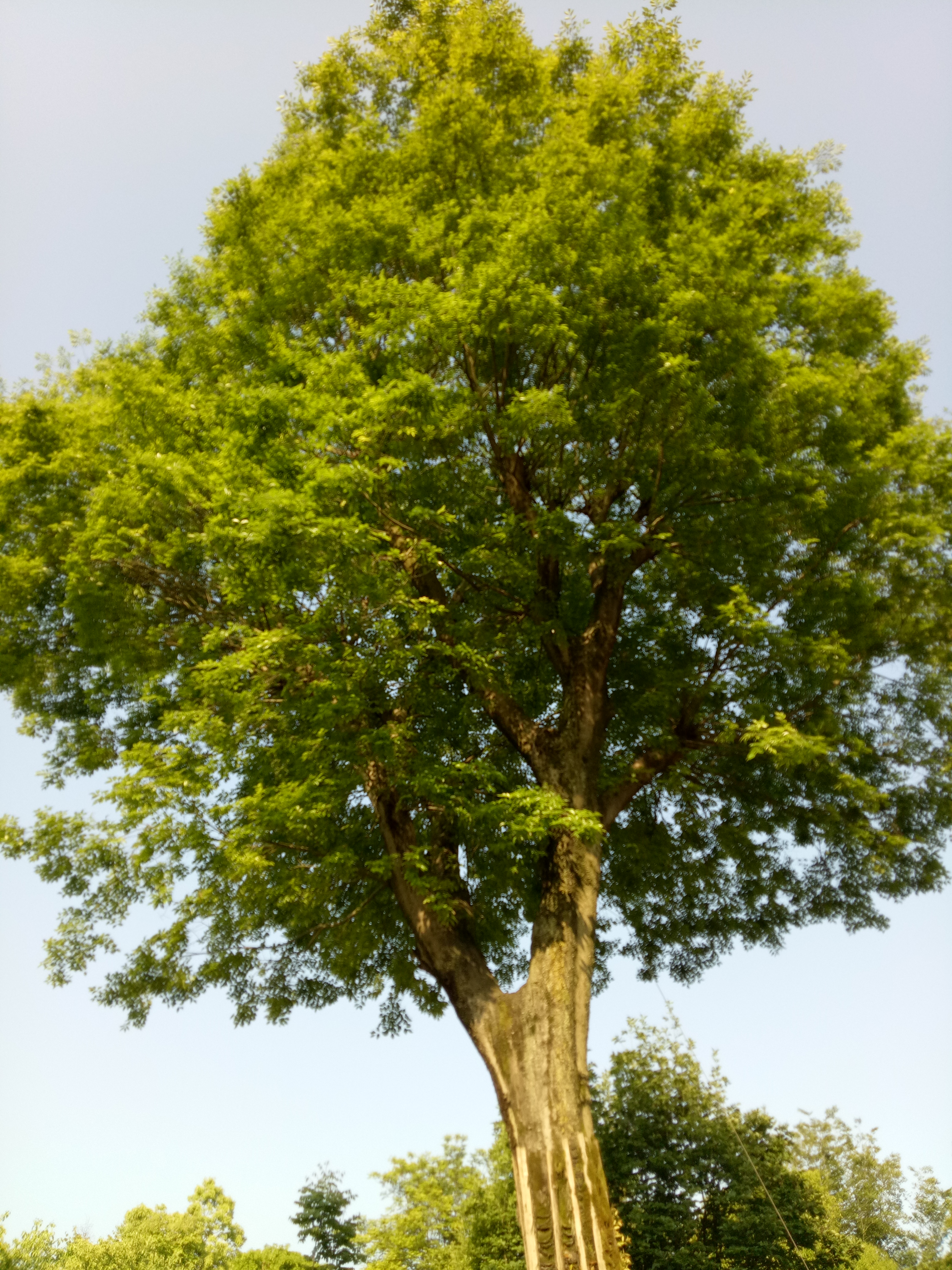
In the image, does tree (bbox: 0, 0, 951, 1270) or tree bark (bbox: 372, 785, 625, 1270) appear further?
tree (bbox: 0, 0, 951, 1270)

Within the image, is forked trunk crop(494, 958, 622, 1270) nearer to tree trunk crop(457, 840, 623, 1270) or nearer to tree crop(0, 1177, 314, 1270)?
tree trunk crop(457, 840, 623, 1270)

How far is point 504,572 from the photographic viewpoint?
9.21 meters

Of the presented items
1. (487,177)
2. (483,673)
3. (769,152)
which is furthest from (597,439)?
(769,152)

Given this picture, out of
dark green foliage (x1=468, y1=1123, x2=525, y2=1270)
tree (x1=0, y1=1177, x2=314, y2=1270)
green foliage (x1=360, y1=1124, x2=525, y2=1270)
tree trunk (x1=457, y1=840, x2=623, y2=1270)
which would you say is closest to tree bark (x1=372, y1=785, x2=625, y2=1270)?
tree trunk (x1=457, y1=840, x2=623, y2=1270)

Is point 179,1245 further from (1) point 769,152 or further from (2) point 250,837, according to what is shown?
(1) point 769,152

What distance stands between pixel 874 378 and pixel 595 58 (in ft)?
20.2

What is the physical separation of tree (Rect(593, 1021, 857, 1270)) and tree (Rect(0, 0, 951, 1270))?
921cm

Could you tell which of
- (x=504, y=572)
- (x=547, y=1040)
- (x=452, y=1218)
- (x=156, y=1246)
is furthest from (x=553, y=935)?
(x=156, y=1246)

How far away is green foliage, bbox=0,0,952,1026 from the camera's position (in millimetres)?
8281

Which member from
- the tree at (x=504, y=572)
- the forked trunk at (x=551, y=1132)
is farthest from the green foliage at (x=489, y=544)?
the forked trunk at (x=551, y=1132)

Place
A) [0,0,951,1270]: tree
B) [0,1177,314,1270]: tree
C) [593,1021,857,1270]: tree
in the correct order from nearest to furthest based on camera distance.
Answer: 1. [0,0,951,1270]: tree
2. [593,1021,857,1270]: tree
3. [0,1177,314,1270]: tree

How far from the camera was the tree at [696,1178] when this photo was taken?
18.0m

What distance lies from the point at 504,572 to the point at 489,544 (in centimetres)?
41

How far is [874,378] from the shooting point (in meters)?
10.4
